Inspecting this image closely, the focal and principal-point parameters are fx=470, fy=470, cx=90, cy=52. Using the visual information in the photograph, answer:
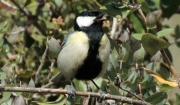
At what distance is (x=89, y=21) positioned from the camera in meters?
2.35

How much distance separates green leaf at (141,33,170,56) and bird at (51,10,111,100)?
15.4 inches

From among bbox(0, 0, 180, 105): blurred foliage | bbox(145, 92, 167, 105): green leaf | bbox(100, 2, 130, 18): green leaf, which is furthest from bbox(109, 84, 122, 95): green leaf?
bbox(100, 2, 130, 18): green leaf

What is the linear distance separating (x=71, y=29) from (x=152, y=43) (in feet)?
2.97

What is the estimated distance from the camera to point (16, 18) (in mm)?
2758

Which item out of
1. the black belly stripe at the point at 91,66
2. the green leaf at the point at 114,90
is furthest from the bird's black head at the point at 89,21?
the green leaf at the point at 114,90

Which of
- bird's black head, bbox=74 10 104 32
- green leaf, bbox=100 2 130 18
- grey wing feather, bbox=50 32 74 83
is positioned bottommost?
grey wing feather, bbox=50 32 74 83

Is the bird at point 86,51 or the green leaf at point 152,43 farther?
the bird at point 86,51

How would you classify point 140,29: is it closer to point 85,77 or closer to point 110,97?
Answer: point 85,77

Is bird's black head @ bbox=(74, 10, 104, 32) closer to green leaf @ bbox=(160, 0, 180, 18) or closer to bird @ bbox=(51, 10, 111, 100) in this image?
bird @ bbox=(51, 10, 111, 100)

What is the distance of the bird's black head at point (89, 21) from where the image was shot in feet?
7.64

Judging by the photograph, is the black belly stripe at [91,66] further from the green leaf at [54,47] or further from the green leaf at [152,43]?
the green leaf at [152,43]

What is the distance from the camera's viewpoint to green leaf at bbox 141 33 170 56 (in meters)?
1.83

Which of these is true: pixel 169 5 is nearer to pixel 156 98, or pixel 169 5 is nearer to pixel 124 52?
pixel 124 52

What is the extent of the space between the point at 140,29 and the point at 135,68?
372 mm
